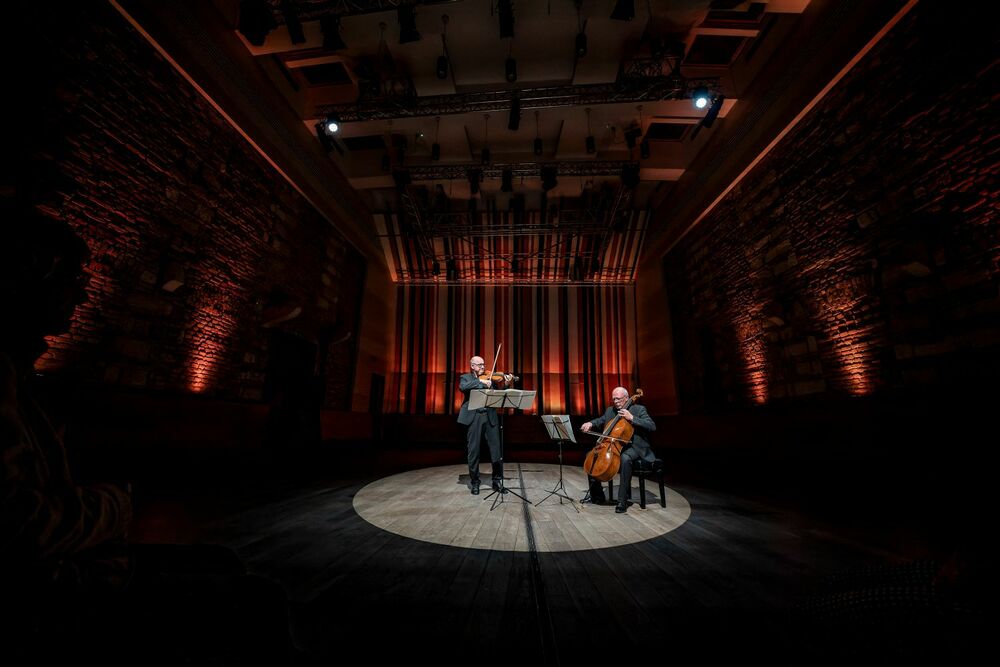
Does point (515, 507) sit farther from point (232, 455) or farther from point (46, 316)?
point (232, 455)

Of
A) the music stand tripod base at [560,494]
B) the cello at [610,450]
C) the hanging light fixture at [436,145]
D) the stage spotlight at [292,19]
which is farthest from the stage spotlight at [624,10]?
the music stand tripod base at [560,494]

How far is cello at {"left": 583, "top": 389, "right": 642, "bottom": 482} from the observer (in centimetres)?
327

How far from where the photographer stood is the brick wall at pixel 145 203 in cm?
317

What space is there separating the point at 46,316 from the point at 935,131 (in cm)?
624

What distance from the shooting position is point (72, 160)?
330 cm

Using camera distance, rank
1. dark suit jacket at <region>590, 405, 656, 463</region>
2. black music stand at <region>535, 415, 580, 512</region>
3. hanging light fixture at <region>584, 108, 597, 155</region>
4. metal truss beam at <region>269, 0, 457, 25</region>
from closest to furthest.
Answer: dark suit jacket at <region>590, 405, 656, 463</region>
black music stand at <region>535, 415, 580, 512</region>
metal truss beam at <region>269, 0, 457, 25</region>
hanging light fixture at <region>584, 108, 597, 155</region>

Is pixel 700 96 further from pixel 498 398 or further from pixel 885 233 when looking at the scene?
pixel 498 398

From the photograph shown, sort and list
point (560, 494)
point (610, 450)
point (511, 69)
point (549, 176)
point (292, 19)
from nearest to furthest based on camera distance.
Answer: point (610, 450) → point (560, 494) → point (292, 19) → point (511, 69) → point (549, 176)

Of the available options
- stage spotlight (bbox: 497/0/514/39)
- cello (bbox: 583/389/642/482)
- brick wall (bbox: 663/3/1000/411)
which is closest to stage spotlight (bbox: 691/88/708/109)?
brick wall (bbox: 663/3/1000/411)

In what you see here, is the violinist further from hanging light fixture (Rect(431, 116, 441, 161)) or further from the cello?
hanging light fixture (Rect(431, 116, 441, 161))

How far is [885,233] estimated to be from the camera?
3.76 m

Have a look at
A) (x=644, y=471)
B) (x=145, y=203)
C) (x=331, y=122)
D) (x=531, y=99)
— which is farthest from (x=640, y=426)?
(x=331, y=122)

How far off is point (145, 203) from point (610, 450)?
5.82 metres

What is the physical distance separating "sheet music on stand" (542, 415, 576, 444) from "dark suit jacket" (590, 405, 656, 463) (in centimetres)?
27
